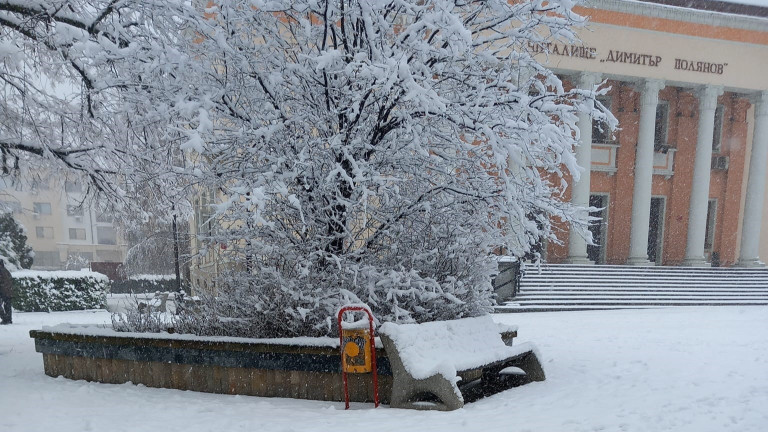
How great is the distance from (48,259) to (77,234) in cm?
389

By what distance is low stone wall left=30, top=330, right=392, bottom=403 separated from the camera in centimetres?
493

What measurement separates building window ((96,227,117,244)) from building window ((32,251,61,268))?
4.35 metres

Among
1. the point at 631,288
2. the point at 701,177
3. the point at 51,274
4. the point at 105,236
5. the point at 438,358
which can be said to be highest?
the point at 701,177

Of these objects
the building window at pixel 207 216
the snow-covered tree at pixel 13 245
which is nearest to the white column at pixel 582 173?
the building window at pixel 207 216

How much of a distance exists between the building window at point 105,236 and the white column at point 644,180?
184 ft

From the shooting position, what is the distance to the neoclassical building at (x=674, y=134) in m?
19.0

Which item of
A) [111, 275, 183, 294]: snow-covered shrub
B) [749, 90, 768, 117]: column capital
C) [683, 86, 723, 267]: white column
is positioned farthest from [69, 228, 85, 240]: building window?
[749, 90, 768, 117]: column capital

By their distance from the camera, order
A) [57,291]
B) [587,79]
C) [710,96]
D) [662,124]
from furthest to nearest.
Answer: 1. [662,124]
2. [710,96]
3. [587,79]
4. [57,291]

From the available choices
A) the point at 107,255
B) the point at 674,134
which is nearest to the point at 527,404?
the point at 674,134

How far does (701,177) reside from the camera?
2016cm

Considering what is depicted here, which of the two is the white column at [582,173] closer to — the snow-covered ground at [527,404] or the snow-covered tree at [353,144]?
the snow-covered ground at [527,404]

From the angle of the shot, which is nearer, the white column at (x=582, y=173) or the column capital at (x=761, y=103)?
the white column at (x=582, y=173)

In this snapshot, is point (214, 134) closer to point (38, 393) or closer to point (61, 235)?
point (38, 393)

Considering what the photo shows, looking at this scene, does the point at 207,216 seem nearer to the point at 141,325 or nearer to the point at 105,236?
the point at 141,325
